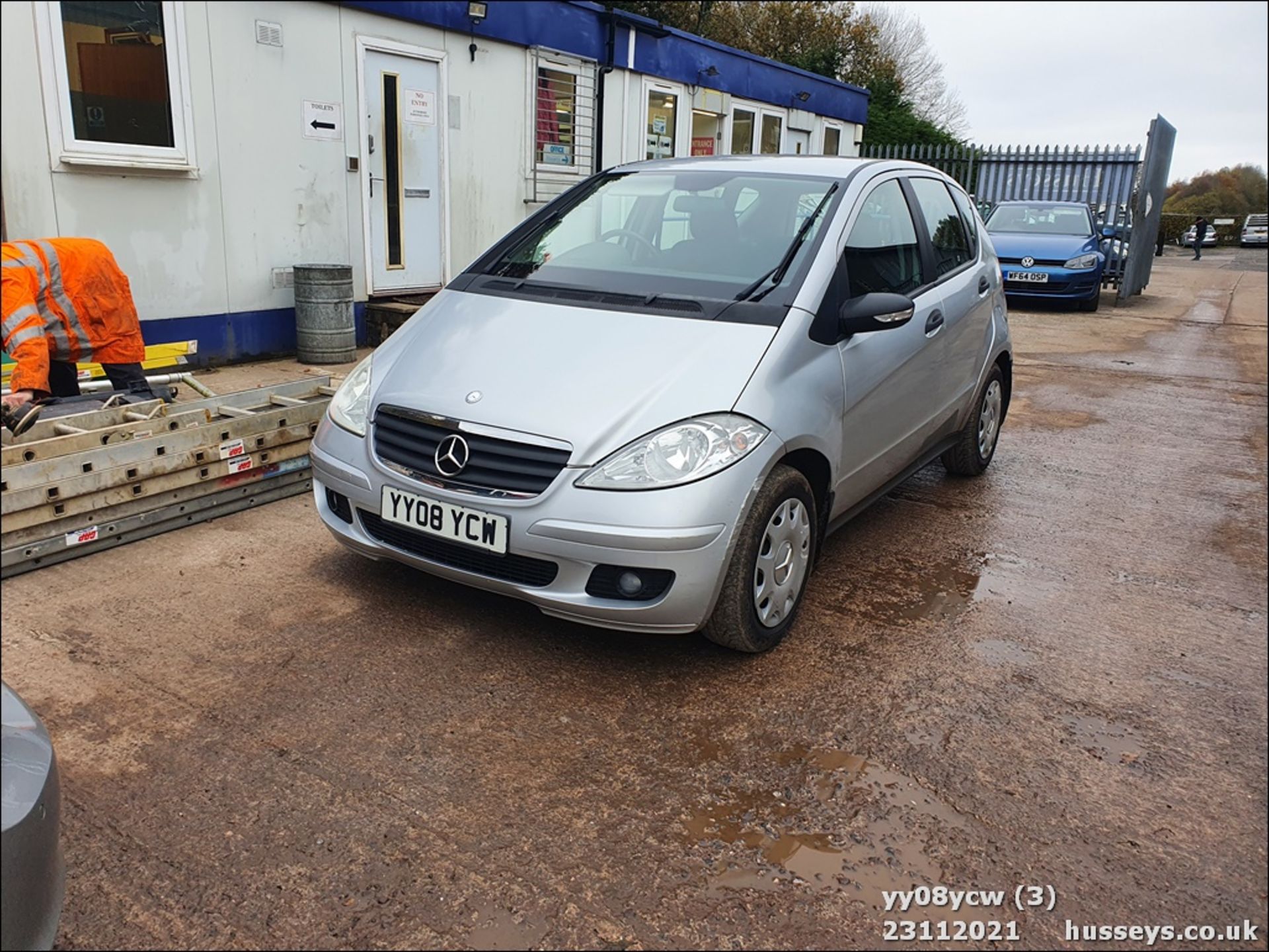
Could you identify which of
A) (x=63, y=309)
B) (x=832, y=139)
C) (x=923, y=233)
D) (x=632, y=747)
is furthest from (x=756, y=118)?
(x=632, y=747)

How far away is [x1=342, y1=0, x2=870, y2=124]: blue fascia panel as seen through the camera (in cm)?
897

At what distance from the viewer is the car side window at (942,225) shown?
4.77m

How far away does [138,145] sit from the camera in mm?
6770

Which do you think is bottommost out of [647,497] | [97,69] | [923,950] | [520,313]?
[923,950]

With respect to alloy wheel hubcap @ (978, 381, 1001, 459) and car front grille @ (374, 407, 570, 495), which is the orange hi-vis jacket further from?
alloy wheel hubcap @ (978, 381, 1001, 459)

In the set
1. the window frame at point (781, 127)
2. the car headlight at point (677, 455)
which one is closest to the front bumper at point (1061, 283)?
the window frame at point (781, 127)

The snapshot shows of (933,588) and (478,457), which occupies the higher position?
(478,457)

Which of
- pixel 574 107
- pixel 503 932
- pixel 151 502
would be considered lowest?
pixel 503 932

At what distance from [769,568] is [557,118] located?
852 cm

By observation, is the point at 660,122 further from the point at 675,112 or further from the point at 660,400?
the point at 660,400

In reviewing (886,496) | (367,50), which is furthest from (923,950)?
(367,50)

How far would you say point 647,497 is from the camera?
2.99 metres

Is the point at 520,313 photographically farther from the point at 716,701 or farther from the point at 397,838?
the point at 397,838

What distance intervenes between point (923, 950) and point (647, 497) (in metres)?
1.40
